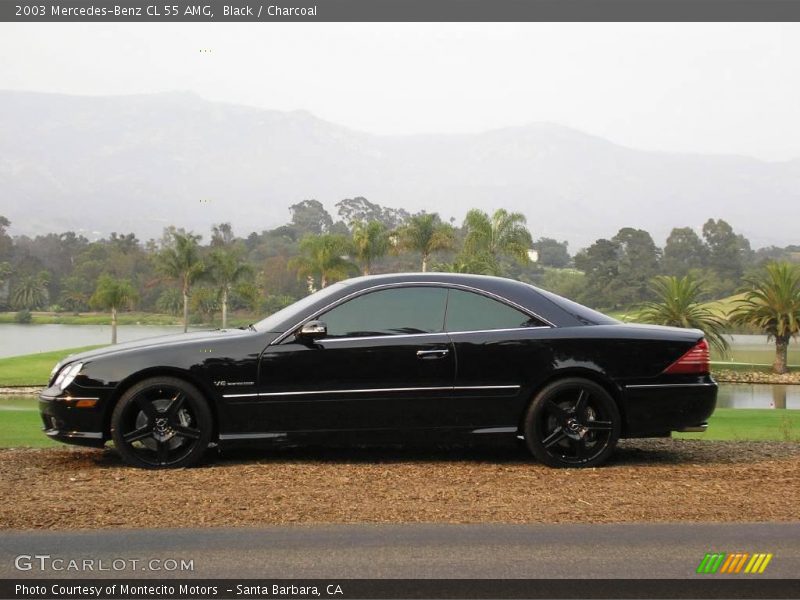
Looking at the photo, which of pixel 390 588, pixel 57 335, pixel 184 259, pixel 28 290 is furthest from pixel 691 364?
pixel 28 290

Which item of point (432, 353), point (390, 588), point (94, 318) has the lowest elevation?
point (94, 318)

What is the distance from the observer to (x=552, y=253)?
486ft

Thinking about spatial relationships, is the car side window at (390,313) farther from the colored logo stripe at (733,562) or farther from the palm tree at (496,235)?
the palm tree at (496,235)

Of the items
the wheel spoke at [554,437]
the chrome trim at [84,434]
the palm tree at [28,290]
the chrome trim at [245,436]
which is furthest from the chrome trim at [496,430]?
the palm tree at [28,290]

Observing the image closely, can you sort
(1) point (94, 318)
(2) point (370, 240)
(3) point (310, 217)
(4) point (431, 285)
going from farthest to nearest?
(3) point (310, 217), (1) point (94, 318), (2) point (370, 240), (4) point (431, 285)

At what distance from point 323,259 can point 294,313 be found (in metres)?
60.9

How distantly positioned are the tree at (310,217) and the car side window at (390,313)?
140772mm

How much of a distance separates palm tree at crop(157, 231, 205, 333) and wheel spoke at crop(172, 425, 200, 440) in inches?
2881

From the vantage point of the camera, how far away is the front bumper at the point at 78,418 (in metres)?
7.44

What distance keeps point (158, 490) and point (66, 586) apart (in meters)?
2.13

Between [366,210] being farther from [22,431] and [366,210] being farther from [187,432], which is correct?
[187,432]

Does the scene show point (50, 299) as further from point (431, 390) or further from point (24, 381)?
point (431, 390)

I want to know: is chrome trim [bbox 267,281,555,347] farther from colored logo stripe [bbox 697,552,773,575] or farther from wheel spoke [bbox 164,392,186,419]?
colored logo stripe [bbox 697,552,773,575]

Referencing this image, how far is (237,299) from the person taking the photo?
3381 inches
